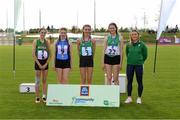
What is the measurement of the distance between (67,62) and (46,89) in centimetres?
98

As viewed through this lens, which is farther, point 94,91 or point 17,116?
point 94,91

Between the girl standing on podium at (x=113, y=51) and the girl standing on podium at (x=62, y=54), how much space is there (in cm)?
93

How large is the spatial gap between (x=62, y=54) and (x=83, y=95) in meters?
1.19

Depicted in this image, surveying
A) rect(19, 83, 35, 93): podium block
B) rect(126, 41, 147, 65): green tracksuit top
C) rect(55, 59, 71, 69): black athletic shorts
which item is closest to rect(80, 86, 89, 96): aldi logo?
rect(55, 59, 71, 69): black athletic shorts

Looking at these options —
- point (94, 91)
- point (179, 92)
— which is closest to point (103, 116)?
point (94, 91)

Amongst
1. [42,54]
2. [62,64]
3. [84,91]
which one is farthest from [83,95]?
[42,54]

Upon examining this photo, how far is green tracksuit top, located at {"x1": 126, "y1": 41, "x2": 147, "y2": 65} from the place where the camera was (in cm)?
1138

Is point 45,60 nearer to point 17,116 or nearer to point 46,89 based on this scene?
point 46,89

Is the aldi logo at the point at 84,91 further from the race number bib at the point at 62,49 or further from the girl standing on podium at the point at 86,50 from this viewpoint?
the race number bib at the point at 62,49

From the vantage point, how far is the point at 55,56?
11.5 meters

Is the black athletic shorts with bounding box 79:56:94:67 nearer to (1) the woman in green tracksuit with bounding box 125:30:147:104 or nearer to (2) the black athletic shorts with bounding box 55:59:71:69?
(2) the black athletic shorts with bounding box 55:59:71:69

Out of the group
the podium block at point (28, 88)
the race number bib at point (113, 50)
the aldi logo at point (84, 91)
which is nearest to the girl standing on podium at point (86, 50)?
the race number bib at point (113, 50)

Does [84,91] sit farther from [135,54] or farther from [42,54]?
[135,54]

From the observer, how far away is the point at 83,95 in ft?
36.2
